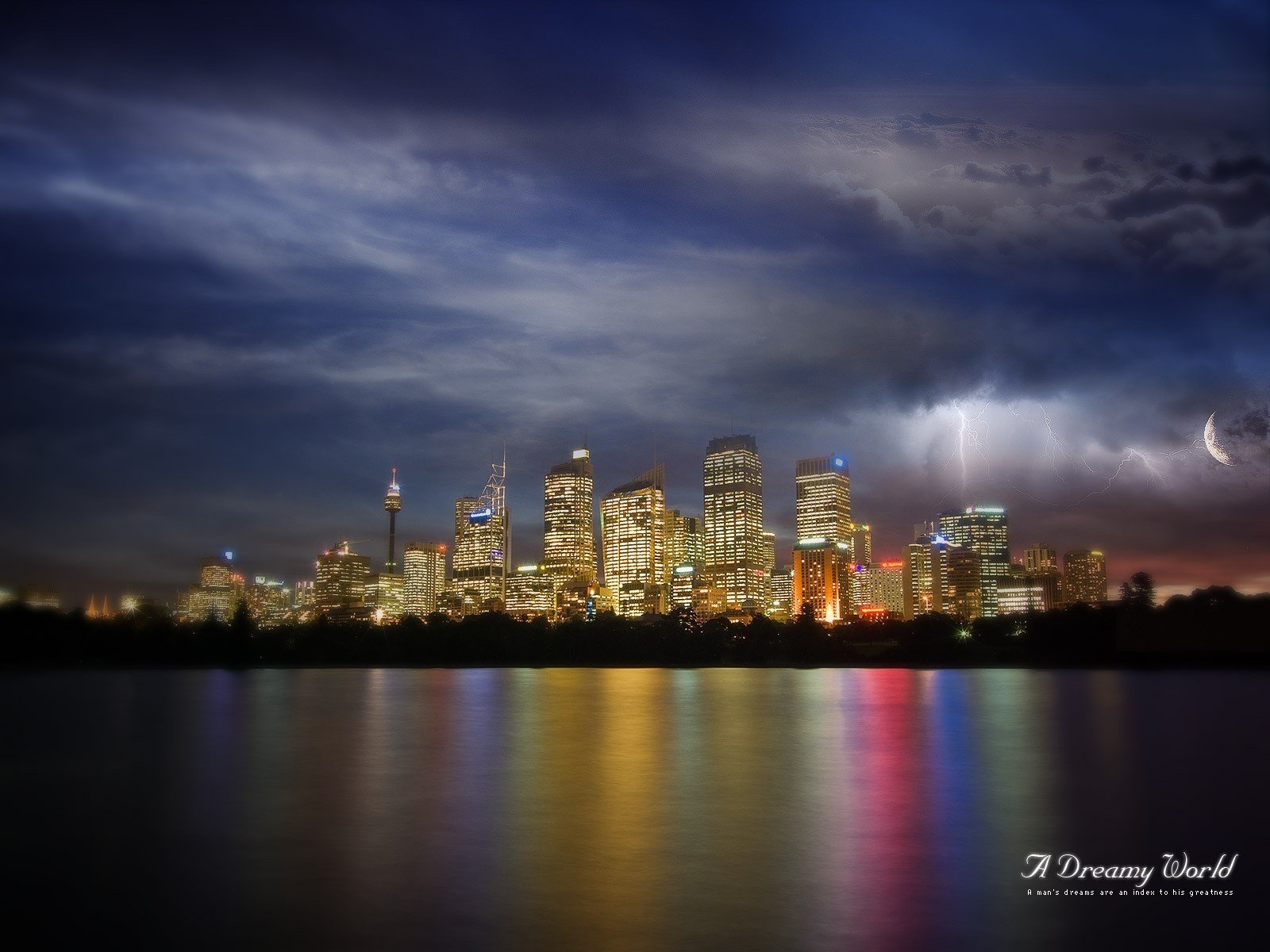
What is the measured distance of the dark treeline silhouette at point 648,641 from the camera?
106000 mm

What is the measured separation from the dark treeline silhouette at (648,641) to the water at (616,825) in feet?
215

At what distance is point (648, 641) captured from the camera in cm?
12269

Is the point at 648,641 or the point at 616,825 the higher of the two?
the point at 616,825

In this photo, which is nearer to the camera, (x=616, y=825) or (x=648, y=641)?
(x=616, y=825)

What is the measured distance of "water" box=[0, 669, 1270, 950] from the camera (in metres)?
12.8

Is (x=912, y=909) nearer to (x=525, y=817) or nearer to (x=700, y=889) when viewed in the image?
(x=700, y=889)

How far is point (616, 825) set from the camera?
19516mm

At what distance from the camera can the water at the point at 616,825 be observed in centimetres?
1277

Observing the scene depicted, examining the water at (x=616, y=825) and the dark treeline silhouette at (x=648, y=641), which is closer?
the water at (x=616, y=825)

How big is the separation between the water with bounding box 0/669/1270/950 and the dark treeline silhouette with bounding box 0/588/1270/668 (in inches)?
2578

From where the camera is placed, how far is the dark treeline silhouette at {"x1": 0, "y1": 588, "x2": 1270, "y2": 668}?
348 ft

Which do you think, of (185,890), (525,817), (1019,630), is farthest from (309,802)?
(1019,630)

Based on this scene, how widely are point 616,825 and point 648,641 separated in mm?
104137

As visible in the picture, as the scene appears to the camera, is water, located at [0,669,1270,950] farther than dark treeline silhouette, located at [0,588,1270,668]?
No
